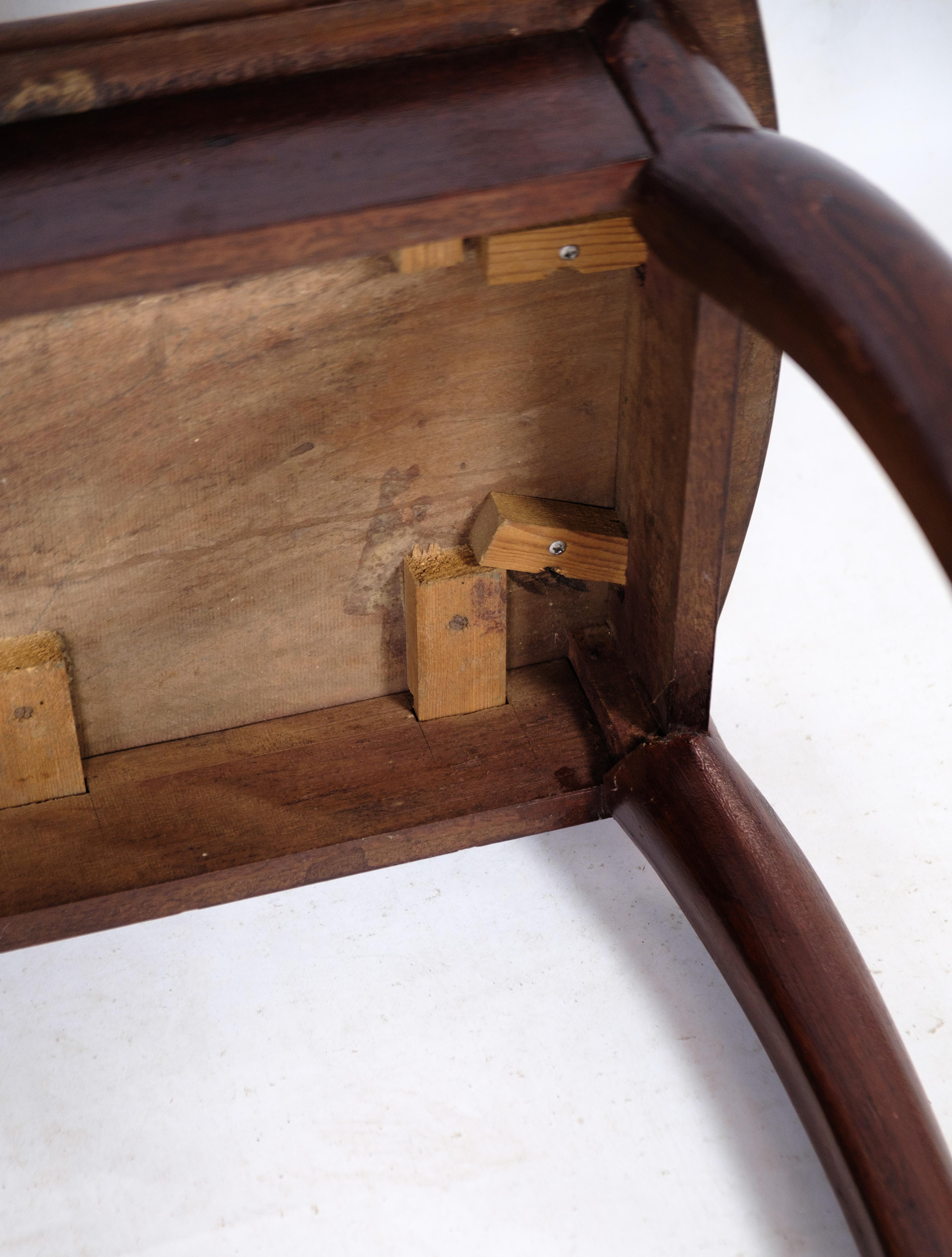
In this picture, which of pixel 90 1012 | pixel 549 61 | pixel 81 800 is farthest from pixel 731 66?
pixel 90 1012

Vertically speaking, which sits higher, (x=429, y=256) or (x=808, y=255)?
(x=808, y=255)

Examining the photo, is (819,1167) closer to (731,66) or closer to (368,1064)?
(368,1064)

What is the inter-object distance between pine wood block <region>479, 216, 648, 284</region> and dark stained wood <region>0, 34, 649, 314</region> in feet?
0.49

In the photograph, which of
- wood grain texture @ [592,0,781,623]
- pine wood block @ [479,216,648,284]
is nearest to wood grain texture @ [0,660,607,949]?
wood grain texture @ [592,0,781,623]

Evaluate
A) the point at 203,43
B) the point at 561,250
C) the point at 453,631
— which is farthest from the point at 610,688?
the point at 203,43

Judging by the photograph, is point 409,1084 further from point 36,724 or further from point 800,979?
point 36,724

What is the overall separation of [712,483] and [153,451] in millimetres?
546

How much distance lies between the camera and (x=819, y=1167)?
3.98 ft

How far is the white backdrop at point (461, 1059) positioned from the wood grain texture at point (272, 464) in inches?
10.5

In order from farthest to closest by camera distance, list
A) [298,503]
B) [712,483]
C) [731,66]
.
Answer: [298,503], [712,483], [731,66]

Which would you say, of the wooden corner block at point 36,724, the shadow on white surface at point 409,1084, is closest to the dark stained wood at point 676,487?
the shadow on white surface at point 409,1084

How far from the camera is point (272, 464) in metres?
1.34

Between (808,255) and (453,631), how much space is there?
0.69 m

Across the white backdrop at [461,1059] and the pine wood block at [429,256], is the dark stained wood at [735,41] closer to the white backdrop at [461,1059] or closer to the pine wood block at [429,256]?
the pine wood block at [429,256]
